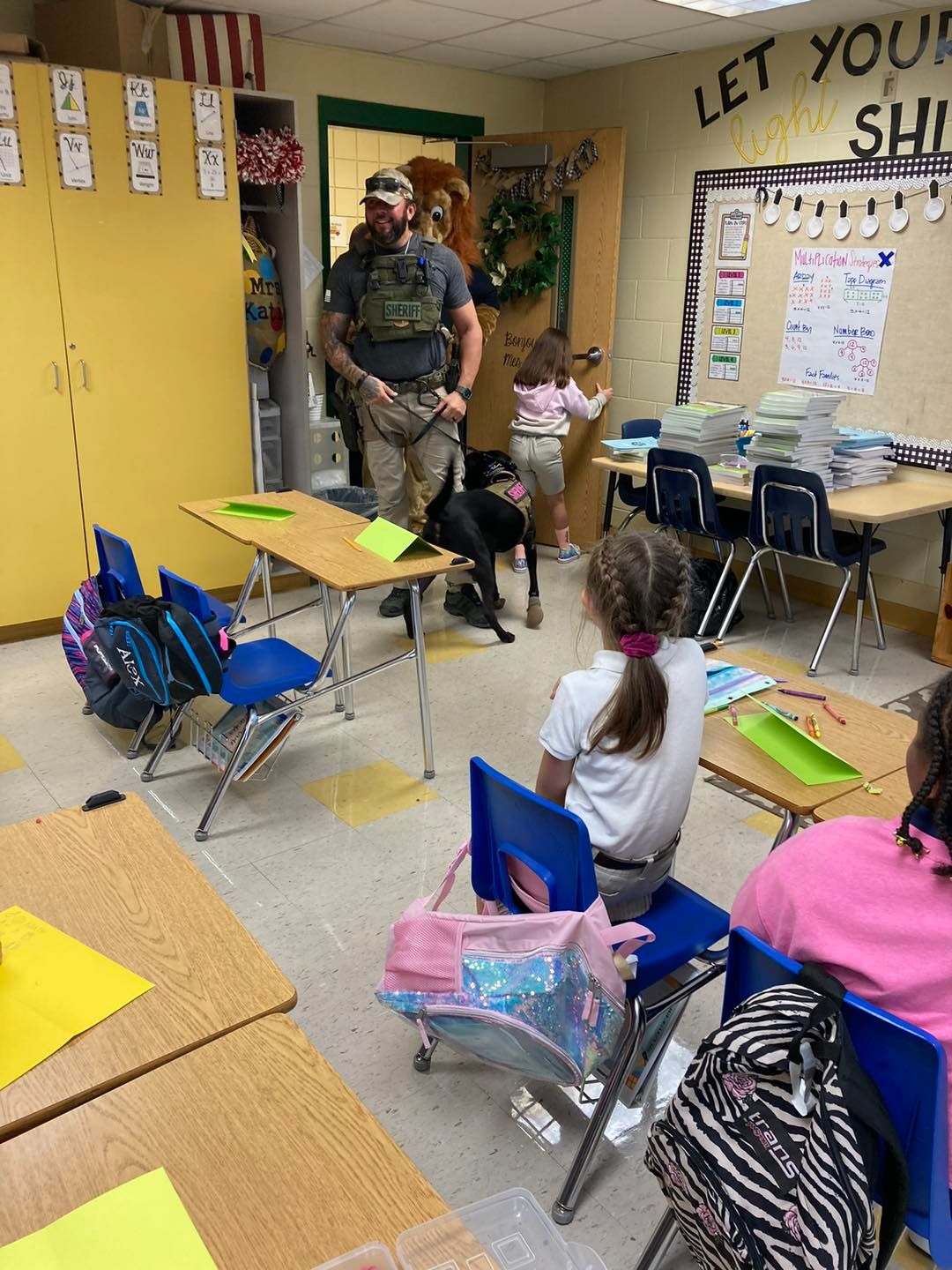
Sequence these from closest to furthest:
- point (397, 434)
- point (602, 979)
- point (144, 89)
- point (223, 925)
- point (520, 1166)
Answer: point (223, 925), point (602, 979), point (520, 1166), point (144, 89), point (397, 434)

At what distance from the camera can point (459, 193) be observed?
203 inches

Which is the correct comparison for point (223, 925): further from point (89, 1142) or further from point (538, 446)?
point (538, 446)

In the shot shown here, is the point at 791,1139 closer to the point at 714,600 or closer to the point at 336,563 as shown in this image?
the point at 336,563

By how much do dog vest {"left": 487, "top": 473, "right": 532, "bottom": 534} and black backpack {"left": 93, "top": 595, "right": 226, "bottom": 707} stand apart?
6.37 ft

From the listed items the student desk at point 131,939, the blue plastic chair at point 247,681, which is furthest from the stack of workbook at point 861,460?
the student desk at point 131,939

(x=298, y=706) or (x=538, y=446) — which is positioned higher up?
(x=538, y=446)

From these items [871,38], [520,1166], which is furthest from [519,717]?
[871,38]

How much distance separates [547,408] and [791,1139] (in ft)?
14.8

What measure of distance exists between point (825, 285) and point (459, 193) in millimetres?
1870

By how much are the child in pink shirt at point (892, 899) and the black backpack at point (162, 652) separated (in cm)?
187

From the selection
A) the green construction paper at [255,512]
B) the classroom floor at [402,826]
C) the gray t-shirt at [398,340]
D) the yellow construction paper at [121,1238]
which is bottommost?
the classroom floor at [402,826]

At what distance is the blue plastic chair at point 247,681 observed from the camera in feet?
9.48

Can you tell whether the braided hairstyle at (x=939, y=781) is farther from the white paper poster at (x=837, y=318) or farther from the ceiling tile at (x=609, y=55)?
the ceiling tile at (x=609, y=55)

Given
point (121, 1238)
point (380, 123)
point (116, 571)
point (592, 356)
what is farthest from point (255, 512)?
point (380, 123)
